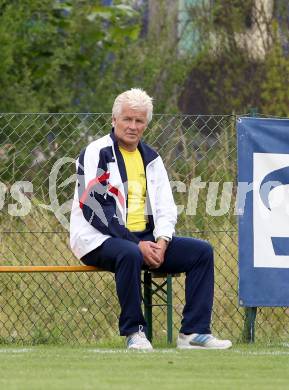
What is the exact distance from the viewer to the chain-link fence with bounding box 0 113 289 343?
966 centimetres

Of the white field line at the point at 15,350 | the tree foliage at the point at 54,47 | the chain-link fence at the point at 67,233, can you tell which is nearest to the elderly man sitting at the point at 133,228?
the white field line at the point at 15,350

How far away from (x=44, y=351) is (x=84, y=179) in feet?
3.50

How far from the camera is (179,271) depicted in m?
8.41

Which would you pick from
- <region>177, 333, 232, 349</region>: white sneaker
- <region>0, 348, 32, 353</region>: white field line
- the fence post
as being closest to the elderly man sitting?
<region>177, 333, 232, 349</region>: white sneaker

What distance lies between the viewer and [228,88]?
1773cm

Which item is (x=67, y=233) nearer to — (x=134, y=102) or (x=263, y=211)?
(x=263, y=211)

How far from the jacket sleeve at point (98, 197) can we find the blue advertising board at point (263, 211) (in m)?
0.95

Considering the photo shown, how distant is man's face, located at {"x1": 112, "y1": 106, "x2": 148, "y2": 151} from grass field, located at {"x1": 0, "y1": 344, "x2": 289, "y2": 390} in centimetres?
128

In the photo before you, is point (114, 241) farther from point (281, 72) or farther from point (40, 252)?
point (281, 72)

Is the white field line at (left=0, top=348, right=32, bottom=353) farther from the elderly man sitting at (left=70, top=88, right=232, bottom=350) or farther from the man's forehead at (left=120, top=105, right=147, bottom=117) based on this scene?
the man's forehead at (left=120, top=105, right=147, bottom=117)

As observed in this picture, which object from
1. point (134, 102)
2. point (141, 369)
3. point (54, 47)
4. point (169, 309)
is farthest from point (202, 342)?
point (54, 47)

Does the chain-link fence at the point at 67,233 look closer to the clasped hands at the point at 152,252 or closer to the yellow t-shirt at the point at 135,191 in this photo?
the yellow t-shirt at the point at 135,191

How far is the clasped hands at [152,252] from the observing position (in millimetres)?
8227

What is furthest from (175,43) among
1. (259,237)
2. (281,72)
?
(259,237)
